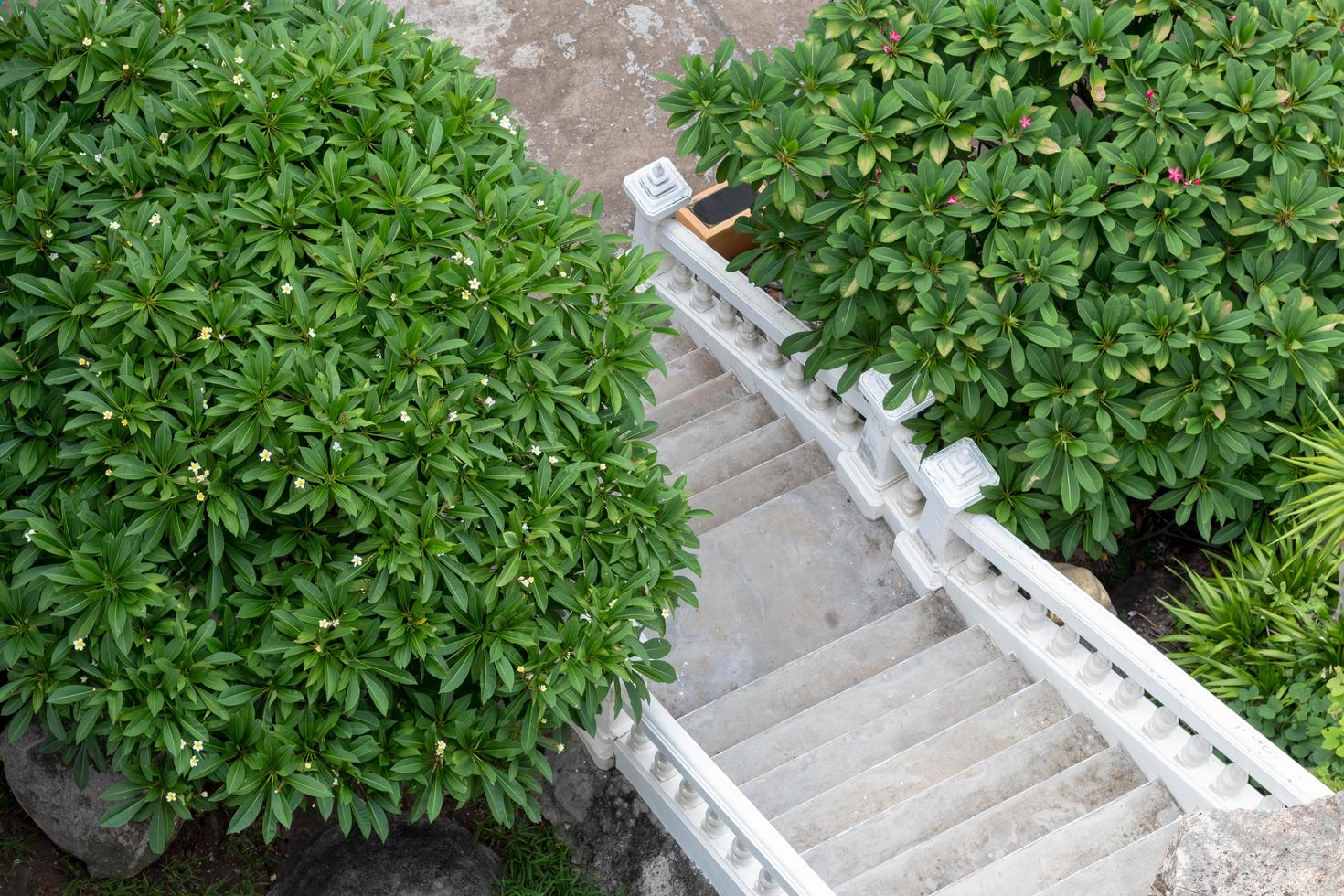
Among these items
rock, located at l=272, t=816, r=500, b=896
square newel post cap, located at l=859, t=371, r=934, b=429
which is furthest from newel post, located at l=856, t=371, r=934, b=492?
rock, located at l=272, t=816, r=500, b=896

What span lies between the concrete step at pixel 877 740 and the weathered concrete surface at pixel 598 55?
424 centimetres

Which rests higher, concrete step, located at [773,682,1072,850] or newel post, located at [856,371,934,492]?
newel post, located at [856,371,934,492]

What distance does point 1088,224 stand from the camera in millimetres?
5738

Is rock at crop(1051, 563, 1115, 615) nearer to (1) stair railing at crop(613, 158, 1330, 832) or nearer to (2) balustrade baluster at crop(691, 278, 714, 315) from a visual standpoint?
(1) stair railing at crop(613, 158, 1330, 832)

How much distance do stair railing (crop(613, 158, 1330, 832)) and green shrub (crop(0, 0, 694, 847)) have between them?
5.59ft

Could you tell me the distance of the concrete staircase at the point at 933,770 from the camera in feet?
18.1

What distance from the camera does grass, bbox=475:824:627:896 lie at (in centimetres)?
580

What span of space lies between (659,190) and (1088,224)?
262cm

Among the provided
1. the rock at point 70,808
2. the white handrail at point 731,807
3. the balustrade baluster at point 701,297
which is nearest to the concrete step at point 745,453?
the balustrade baluster at point 701,297

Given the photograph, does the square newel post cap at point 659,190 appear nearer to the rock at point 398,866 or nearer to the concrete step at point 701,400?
the concrete step at point 701,400

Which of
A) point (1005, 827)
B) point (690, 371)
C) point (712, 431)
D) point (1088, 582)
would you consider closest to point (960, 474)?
point (1088, 582)

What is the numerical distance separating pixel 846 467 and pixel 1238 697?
2261 millimetres

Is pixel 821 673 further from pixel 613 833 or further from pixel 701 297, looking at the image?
pixel 701 297

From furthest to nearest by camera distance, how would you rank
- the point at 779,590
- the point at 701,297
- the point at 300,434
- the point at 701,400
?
the point at 701,400, the point at 701,297, the point at 779,590, the point at 300,434
